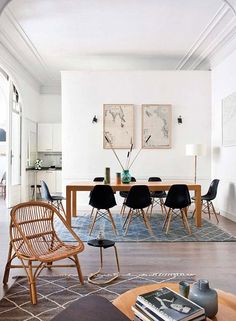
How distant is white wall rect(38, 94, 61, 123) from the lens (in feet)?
32.8

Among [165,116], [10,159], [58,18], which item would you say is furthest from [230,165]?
[10,159]

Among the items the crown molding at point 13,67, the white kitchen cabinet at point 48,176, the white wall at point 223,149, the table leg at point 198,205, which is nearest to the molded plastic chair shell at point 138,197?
the table leg at point 198,205

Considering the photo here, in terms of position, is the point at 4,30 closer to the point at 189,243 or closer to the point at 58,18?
the point at 58,18

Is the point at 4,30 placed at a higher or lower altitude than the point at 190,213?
higher

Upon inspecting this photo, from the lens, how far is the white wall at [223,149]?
6.29 meters

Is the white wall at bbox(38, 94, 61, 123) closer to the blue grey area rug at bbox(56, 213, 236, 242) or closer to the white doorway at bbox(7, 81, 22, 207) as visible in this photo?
the white doorway at bbox(7, 81, 22, 207)

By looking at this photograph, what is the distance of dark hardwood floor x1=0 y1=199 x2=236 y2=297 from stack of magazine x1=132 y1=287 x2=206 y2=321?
1.48m

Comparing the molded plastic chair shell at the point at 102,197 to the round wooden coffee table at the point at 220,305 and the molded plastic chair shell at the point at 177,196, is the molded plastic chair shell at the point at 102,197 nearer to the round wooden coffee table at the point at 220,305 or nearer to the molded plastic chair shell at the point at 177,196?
the molded plastic chair shell at the point at 177,196

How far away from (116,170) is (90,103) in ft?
5.58

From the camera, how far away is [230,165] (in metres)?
6.41

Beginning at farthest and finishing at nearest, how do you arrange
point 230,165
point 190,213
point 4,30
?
1. point 190,213
2. point 230,165
3. point 4,30

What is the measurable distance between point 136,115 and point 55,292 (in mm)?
5289

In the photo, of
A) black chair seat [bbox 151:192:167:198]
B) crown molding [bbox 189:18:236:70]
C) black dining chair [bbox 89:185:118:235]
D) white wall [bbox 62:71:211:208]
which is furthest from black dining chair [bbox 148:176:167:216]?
crown molding [bbox 189:18:236:70]

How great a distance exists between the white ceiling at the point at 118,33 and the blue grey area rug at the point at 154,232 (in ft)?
11.4
